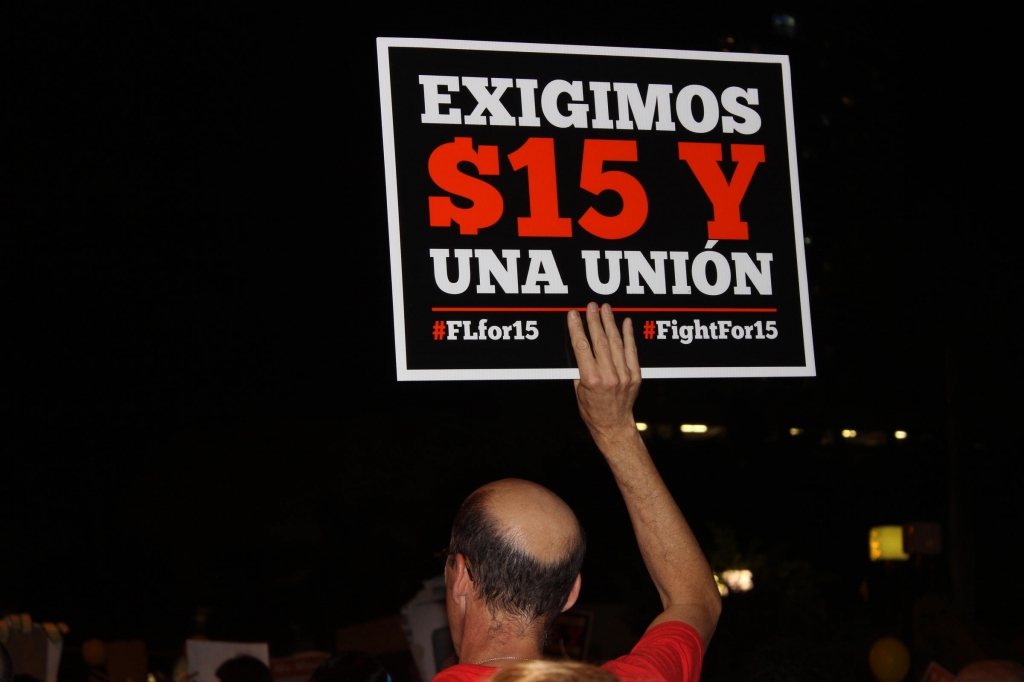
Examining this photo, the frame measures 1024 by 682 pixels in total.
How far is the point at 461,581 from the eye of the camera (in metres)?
1.82

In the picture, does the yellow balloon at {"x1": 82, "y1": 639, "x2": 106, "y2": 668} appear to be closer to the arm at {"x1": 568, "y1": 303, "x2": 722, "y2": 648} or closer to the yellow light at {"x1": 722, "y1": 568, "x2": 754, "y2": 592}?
the yellow light at {"x1": 722, "y1": 568, "x2": 754, "y2": 592}

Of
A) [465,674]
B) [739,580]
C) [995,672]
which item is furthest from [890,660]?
[465,674]

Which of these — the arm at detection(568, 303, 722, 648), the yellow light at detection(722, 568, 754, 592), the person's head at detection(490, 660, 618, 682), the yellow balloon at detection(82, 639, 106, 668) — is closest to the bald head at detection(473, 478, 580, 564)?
the arm at detection(568, 303, 722, 648)

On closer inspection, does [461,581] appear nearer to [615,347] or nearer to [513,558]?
[513,558]

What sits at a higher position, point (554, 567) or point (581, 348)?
point (581, 348)

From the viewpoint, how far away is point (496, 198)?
2.55 meters

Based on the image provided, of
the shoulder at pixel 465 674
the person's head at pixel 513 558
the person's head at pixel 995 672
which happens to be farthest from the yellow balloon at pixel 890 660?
the shoulder at pixel 465 674

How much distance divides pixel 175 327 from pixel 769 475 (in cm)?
1012

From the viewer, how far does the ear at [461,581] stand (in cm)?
182

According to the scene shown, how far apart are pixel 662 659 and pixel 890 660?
21.7 ft

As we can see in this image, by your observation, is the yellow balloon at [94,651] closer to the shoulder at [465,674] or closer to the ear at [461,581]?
the ear at [461,581]

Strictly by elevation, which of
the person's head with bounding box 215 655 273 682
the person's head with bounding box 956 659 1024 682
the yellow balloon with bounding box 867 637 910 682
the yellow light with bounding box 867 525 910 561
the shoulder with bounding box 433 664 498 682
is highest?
the shoulder with bounding box 433 664 498 682

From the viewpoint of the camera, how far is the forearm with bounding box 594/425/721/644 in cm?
203

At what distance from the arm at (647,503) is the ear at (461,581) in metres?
0.38
